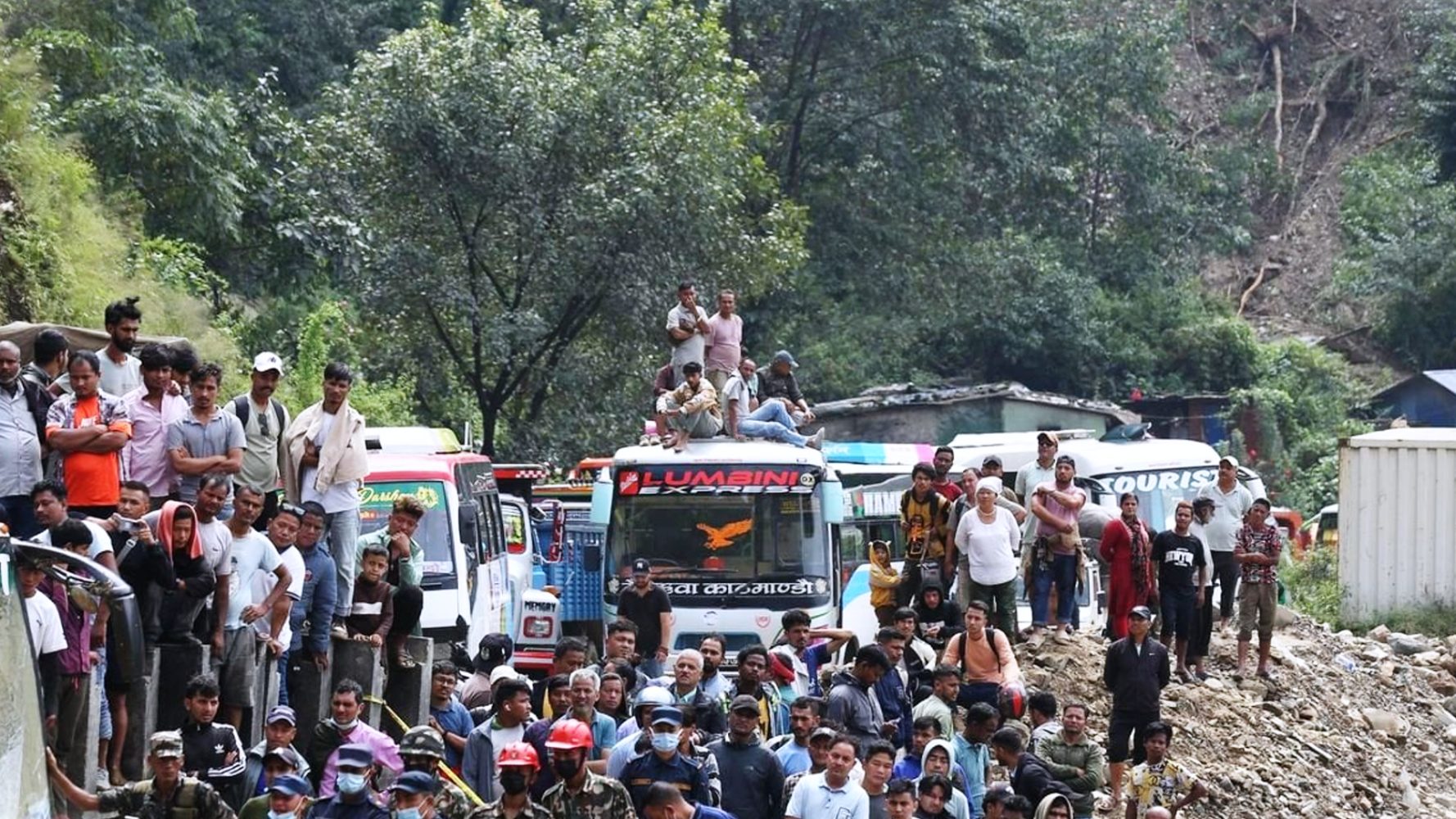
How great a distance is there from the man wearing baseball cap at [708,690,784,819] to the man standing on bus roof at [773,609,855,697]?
150cm

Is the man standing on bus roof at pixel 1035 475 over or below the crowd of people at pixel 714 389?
below

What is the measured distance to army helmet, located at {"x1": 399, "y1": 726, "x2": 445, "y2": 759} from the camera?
977 cm

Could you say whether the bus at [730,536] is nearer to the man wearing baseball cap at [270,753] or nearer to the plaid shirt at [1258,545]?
the plaid shirt at [1258,545]

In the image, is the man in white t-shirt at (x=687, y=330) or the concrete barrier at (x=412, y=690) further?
the man in white t-shirt at (x=687, y=330)

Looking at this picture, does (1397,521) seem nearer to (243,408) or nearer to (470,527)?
(470,527)

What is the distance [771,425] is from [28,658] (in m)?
11.4

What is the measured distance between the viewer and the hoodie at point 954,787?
1115 centimetres

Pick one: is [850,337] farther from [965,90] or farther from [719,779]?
[719,779]

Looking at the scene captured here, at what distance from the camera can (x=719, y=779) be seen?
10.9m

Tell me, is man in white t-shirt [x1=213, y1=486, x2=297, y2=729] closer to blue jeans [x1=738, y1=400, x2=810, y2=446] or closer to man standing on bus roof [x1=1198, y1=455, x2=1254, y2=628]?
blue jeans [x1=738, y1=400, x2=810, y2=446]

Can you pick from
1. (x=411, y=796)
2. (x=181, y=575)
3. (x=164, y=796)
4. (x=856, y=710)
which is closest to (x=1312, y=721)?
(x=856, y=710)

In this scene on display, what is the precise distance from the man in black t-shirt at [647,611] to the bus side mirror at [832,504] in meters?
2.47

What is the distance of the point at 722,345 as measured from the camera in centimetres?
1891

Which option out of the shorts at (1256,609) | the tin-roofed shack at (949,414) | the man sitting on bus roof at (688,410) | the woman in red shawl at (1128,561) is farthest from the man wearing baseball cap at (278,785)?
the tin-roofed shack at (949,414)
